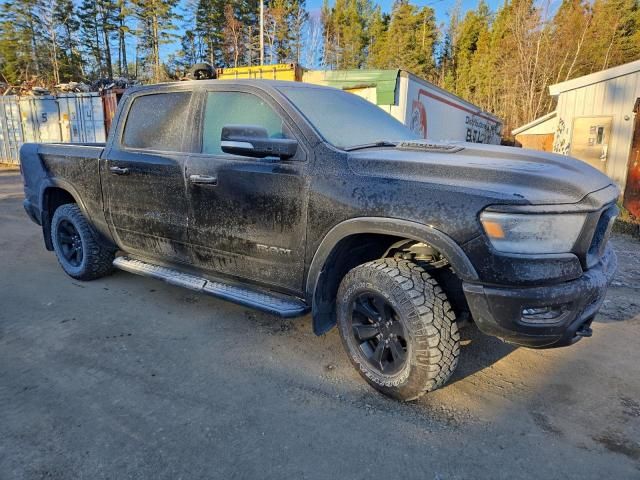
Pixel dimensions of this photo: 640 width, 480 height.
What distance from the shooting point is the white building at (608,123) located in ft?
29.0

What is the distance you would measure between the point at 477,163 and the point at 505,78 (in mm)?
40826

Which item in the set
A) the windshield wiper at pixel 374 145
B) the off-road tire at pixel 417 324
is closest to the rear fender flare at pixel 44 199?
the windshield wiper at pixel 374 145

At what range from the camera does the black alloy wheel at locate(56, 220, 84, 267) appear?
4.49m

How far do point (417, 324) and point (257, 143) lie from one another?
55.6 inches

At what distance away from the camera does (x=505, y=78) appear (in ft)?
123

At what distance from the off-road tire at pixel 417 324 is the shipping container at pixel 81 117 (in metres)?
14.9

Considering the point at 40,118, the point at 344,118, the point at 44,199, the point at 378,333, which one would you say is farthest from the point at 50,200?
the point at 40,118

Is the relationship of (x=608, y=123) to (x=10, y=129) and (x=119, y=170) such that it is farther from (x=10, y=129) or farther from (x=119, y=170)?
(x=10, y=129)

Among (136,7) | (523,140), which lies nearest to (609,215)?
(523,140)

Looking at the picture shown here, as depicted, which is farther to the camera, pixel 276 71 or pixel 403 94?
pixel 276 71

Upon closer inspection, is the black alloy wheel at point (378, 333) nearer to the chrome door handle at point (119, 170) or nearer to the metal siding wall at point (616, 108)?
the chrome door handle at point (119, 170)

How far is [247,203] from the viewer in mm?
2945

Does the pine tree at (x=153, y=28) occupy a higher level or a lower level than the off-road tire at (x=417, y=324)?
higher

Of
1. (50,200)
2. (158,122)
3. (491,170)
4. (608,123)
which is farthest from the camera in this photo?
(608,123)
